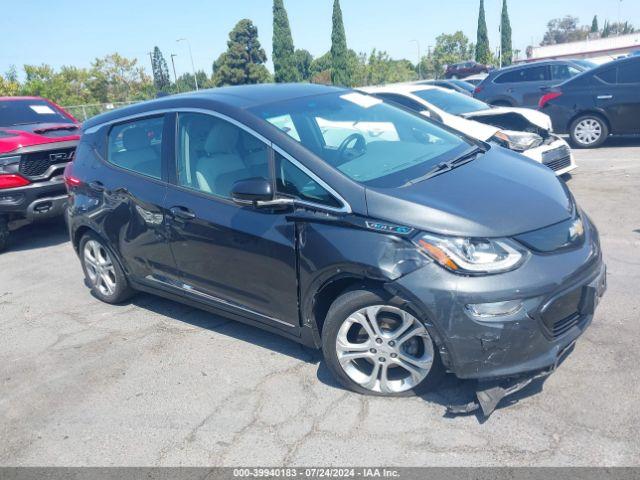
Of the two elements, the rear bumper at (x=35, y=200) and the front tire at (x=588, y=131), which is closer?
the rear bumper at (x=35, y=200)

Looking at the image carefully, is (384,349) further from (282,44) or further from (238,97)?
(282,44)

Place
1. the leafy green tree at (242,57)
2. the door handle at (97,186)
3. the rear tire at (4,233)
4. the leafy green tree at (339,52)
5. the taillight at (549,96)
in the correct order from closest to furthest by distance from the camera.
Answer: the door handle at (97,186) < the rear tire at (4,233) < the taillight at (549,96) < the leafy green tree at (339,52) < the leafy green tree at (242,57)

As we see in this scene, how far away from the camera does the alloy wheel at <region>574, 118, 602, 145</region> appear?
1014cm

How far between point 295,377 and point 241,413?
460mm

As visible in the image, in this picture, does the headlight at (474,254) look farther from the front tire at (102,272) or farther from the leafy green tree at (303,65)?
the leafy green tree at (303,65)

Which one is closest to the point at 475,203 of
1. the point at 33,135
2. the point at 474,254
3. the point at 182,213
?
the point at 474,254

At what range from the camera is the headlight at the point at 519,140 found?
24.1 ft

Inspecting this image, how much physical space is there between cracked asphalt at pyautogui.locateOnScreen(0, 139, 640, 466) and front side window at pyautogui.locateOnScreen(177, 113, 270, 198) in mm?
1198

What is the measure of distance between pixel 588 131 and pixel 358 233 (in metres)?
8.57

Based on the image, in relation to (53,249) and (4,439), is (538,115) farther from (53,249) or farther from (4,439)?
(4,439)

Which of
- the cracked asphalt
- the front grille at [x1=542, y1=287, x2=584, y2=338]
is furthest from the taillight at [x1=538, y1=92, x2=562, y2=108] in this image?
the front grille at [x1=542, y1=287, x2=584, y2=338]

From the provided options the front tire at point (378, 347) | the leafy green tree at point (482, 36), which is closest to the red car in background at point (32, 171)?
the front tire at point (378, 347)

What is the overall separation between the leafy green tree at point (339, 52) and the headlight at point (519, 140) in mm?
43375

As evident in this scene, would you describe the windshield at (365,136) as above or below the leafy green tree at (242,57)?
below
